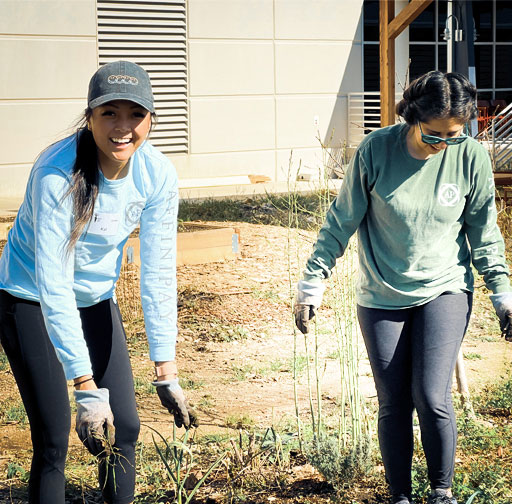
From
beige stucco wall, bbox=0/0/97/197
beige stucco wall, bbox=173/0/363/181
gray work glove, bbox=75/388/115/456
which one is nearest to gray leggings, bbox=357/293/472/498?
gray work glove, bbox=75/388/115/456

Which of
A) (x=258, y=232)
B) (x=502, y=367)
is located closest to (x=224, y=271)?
(x=258, y=232)

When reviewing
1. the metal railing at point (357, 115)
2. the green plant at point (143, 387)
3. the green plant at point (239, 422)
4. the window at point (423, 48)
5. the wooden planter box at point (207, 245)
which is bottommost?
the green plant at point (239, 422)

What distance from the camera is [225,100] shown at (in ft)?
50.8

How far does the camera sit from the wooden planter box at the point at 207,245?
8.73m

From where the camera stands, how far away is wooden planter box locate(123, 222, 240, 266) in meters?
8.73

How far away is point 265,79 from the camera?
15805 mm

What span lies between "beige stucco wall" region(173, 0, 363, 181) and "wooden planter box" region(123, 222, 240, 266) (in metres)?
6.18

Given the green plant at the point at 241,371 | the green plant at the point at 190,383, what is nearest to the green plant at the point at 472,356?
the green plant at the point at 241,371

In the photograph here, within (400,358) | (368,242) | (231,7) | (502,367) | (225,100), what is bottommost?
(502,367)

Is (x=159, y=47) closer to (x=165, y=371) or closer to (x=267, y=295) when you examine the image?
(x=267, y=295)

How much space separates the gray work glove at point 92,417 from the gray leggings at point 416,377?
1.07 metres

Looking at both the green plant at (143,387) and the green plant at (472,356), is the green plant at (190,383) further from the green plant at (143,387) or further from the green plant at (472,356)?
the green plant at (472,356)

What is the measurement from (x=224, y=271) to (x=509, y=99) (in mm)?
13133

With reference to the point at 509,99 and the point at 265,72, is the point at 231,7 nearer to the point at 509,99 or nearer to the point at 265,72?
the point at 265,72
